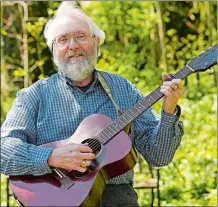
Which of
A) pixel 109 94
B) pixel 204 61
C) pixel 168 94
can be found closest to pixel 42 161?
pixel 109 94

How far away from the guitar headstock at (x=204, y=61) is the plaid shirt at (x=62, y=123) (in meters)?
0.17

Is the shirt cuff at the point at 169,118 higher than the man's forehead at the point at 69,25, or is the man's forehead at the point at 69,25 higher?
the man's forehead at the point at 69,25

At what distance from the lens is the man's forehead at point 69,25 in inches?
75.5

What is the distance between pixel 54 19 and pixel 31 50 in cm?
376

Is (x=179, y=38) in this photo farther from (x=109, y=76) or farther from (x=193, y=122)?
(x=109, y=76)

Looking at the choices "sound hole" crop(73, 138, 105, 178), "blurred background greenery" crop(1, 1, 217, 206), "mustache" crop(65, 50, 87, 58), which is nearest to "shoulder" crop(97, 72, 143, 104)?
"mustache" crop(65, 50, 87, 58)

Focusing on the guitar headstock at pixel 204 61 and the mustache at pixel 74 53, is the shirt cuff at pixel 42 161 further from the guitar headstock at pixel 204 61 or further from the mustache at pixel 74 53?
the guitar headstock at pixel 204 61

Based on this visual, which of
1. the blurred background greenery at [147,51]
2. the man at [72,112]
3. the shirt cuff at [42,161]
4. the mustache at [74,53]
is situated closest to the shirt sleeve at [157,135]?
the man at [72,112]

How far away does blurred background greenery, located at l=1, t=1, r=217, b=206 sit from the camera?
406 cm

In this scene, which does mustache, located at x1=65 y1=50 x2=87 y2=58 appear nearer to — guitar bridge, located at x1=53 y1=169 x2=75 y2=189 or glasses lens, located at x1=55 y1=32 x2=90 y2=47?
glasses lens, located at x1=55 y1=32 x2=90 y2=47

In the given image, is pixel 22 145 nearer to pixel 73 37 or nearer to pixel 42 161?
pixel 42 161

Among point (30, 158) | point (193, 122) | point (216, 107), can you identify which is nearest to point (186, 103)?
point (193, 122)

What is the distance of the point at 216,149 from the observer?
12.2 ft

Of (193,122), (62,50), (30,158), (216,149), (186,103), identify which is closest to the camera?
(30,158)
